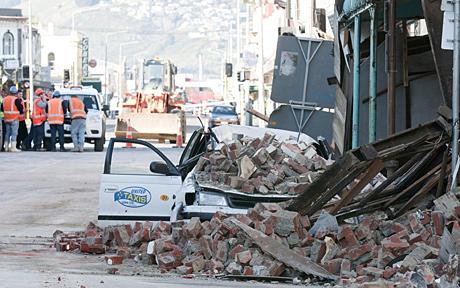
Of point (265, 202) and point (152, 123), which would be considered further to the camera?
point (152, 123)

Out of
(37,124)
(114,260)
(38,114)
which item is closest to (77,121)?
(38,114)

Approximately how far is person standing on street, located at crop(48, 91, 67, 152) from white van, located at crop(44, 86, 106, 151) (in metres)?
0.58

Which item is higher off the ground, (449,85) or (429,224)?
(449,85)

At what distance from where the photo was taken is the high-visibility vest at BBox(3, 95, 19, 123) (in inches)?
1352

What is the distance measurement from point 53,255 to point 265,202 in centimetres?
233

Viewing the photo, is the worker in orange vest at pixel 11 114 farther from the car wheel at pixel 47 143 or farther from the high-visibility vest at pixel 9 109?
the car wheel at pixel 47 143

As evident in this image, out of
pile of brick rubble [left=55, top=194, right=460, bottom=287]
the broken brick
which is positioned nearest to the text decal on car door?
pile of brick rubble [left=55, top=194, right=460, bottom=287]

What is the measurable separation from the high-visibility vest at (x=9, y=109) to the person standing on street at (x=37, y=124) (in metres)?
0.76

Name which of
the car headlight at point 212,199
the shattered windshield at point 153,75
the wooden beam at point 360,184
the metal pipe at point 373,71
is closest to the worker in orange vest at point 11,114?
the metal pipe at point 373,71

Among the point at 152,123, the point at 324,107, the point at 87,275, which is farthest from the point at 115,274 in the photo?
the point at 152,123

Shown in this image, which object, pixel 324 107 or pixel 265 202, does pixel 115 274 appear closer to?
pixel 265 202

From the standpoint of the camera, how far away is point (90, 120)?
1464 inches

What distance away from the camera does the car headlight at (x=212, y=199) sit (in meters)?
12.7

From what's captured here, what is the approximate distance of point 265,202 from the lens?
12703 mm
